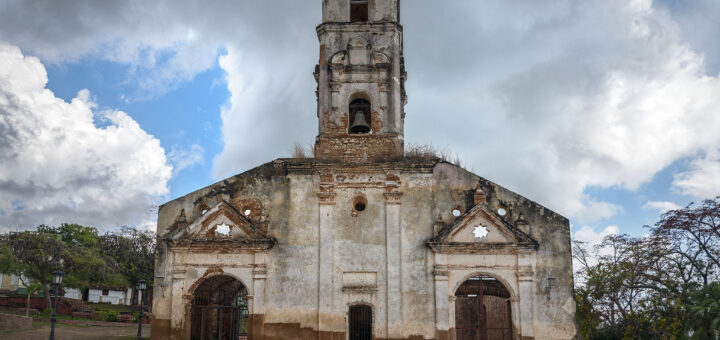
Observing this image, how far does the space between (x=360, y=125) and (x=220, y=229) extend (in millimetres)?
4749

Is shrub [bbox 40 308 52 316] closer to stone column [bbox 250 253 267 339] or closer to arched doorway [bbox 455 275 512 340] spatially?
stone column [bbox 250 253 267 339]

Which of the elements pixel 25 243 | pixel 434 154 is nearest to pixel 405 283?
pixel 434 154

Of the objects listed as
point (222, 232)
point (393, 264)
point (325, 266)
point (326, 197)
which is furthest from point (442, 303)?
point (222, 232)

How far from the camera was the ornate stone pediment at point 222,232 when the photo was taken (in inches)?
590

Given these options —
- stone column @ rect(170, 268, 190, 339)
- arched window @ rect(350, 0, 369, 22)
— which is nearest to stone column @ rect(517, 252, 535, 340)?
stone column @ rect(170, 268, 190, 339)

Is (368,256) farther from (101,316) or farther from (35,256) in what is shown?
(35,256)

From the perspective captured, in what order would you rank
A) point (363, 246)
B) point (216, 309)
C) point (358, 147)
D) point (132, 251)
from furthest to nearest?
point (132, 251)
point (216, 309)
point (358, 147)
point (363, 246)

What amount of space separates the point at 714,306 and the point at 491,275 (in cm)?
604

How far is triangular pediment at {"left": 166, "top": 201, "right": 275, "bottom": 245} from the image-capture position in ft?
49.4

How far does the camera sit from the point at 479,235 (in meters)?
14.9

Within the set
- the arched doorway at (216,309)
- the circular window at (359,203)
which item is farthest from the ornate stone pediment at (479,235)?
the arched doorway at (216,309)

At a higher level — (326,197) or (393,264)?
(326,197)

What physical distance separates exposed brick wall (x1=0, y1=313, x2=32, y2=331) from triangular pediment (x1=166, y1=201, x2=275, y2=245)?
1079 centimetres

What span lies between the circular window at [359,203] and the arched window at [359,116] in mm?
2133
